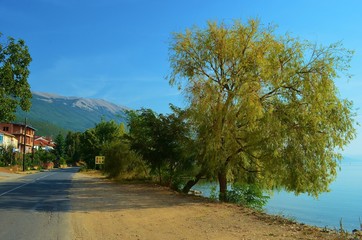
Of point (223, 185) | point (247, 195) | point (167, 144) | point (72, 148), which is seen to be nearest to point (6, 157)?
point (167, 144)

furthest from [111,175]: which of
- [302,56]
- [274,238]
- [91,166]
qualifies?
[91,166]

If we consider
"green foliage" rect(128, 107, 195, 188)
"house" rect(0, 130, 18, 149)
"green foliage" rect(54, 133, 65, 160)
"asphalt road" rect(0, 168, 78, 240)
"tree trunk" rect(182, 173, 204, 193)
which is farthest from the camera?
"green foliage" rect(54, 133, 65, 160)

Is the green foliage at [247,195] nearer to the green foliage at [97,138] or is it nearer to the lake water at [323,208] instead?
the lake water at [323,208]

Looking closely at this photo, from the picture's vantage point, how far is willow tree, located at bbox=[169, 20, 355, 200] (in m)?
18.1

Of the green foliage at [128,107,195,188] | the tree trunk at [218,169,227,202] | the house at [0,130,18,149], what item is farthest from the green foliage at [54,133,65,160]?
the tree trunk at [218,169,227,202]

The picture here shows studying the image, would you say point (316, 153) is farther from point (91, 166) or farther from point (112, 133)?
point (91, 166)

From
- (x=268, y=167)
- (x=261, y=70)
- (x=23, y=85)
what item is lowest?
(x=268, y=167)

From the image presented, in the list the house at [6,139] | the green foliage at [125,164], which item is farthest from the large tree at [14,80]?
the house at [6,139]

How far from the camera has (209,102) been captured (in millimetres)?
19891

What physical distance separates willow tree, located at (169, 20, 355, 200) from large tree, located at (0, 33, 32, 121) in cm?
1731

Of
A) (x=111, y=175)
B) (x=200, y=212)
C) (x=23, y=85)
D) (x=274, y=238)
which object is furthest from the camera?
(x=111, y=175)

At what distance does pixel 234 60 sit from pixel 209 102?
2.61 m

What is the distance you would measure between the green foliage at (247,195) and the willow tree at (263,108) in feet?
1.61

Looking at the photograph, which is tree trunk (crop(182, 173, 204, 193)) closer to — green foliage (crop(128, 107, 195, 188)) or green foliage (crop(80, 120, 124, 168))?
green foliage (crop(128, 107, 195, 188))
